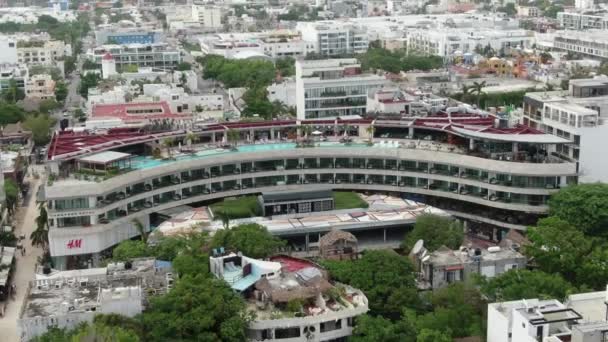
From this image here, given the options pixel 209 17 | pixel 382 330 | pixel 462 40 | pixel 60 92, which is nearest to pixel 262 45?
pixel 462 40

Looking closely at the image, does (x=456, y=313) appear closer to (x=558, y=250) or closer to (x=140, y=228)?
(x=558, y=250)

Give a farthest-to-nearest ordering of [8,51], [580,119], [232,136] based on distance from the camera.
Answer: [8,51], [232,136], [580,119]

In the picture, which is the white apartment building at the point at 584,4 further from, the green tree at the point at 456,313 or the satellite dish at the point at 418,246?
the green tree at the point at 456,313

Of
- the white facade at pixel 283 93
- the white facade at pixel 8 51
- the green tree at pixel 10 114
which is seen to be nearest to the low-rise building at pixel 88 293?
the green tree at pixel 10 114

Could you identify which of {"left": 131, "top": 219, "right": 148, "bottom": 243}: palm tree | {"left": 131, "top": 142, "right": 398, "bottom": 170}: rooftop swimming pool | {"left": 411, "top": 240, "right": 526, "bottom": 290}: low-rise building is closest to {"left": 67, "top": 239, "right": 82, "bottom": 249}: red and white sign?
{"left": 131, "top": 219, "right": 148, "bottom": 243}: palm tree

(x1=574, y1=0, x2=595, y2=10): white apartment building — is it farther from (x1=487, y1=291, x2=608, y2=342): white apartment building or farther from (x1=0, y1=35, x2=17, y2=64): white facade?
(x1=487, y1=291, x2=608, y2=342): white apartment building

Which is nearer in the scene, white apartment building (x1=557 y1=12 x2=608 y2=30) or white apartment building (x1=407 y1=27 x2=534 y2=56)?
white apartment building (x1=407 y1=27 x2=534 y2=56)

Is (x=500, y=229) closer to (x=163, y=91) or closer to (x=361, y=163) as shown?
(x=361, y=163)
